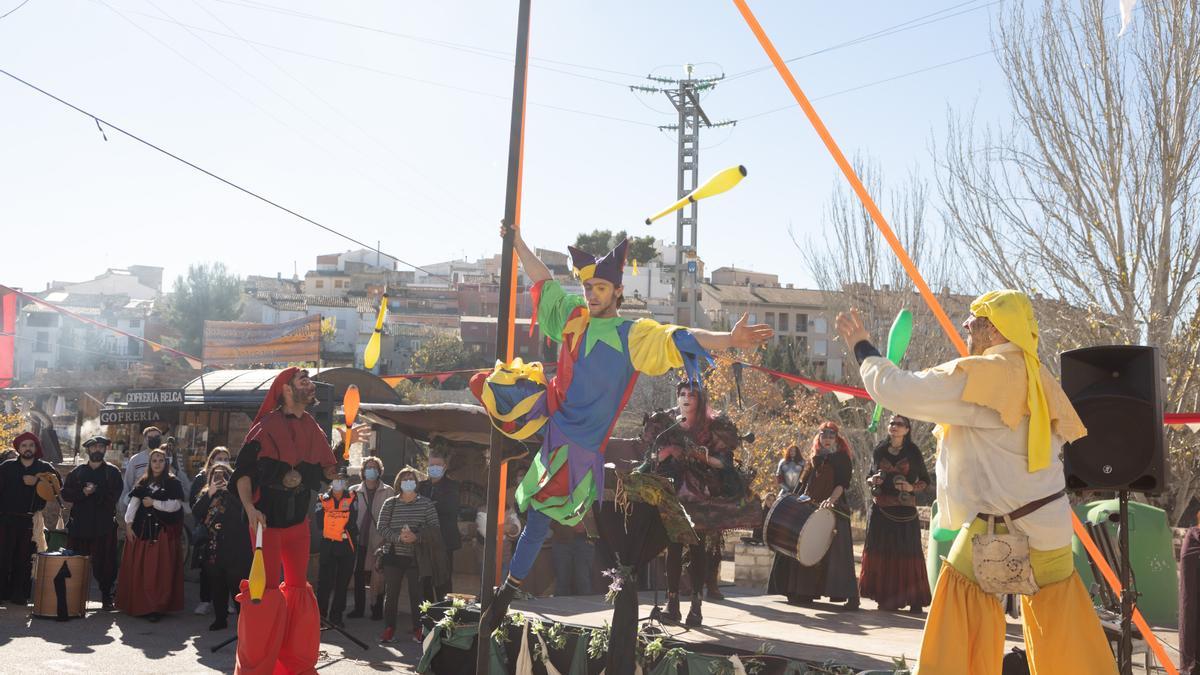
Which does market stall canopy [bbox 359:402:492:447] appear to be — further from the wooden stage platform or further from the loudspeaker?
the loudspeaker

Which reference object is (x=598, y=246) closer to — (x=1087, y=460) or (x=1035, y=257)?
(x=1035, y=257)

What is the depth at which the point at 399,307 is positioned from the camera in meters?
60.8

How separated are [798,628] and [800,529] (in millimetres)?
736

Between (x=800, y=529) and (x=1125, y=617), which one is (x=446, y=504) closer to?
(x=800, y=529)

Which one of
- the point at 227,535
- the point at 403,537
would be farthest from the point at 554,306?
the point at 227,535

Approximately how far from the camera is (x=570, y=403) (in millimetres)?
5531

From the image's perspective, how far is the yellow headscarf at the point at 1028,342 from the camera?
4.40 metres

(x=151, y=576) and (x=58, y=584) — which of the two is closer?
(x=58, y=584)

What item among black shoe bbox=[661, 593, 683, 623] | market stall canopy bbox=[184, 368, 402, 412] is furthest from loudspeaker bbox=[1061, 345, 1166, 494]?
market stall canopy bbox=[184, 368, 402, 412]

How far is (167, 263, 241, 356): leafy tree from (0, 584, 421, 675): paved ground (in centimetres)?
5027

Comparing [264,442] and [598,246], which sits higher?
[598,246]

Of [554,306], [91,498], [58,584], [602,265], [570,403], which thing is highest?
[602,265]

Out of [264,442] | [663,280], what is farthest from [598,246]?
[264,442]

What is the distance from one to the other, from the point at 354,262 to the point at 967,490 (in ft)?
250
